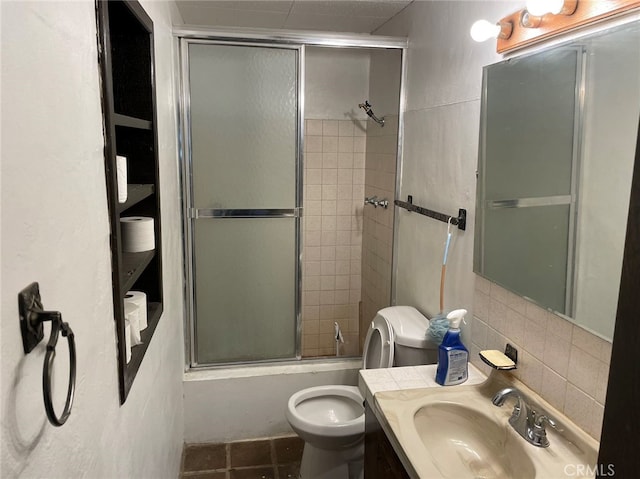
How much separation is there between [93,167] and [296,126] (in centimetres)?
162

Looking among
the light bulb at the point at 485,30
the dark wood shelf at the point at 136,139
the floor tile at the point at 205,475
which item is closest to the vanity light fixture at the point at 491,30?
the light bulb at the point at 485,30

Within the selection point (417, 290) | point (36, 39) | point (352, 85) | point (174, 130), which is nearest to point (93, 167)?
point (36, 39)

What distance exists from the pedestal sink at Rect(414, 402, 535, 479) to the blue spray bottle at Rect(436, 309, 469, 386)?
0.13 meters

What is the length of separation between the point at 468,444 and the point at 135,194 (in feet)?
4.18

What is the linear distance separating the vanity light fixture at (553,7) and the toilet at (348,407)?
1265 mm

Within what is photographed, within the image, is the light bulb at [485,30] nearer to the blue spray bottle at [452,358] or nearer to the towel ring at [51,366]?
the blue spray bottle at [452,358]

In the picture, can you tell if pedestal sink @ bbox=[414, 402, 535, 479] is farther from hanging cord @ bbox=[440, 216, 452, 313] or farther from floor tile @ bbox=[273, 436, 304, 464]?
floor tile @ bbox=[273, 436, 304, 464]

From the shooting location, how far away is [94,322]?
976mm

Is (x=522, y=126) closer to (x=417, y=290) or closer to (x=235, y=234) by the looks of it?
(x=417, y=290)

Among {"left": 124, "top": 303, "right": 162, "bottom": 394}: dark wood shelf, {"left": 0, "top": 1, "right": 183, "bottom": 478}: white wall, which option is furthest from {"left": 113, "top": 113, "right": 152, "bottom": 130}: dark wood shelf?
{"left": 124, "top": 303, "right": 162, "bottom": 394}: dark wood shelf

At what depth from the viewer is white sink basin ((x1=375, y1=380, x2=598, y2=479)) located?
1244mm

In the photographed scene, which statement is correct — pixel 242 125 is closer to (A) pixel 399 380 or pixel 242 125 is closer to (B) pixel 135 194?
(B) pixel 135 194

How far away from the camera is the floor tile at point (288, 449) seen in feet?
8.25

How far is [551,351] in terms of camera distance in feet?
4.54
